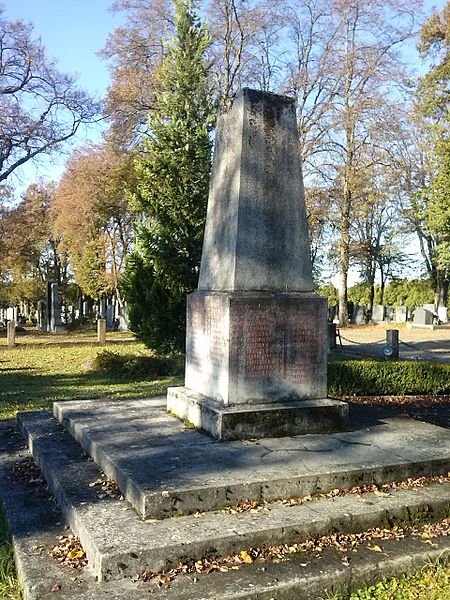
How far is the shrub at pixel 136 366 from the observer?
13.2m

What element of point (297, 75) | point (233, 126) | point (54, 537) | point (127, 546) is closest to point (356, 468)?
point (127, 546)

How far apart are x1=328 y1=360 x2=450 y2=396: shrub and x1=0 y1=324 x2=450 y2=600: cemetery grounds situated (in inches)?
23.9

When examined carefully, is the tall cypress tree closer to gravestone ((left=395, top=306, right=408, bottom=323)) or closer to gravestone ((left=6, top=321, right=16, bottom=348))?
gravestone ((left=6, top=321, right=16, bottom=348))

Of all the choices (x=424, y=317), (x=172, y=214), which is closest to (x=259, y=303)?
(x=172, y=214)

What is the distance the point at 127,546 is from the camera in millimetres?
3402

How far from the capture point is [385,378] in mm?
10500

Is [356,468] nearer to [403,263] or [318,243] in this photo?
[318,243]

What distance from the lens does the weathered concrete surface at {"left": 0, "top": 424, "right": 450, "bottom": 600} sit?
10.4 feet

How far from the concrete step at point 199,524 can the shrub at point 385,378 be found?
5.67m

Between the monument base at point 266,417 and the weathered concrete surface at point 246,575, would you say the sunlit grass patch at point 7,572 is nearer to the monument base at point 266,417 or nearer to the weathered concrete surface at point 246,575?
the weathered concrete surface at point 246,575

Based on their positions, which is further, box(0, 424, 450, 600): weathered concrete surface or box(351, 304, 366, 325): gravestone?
box(351, 304, 366, 325): gravestone

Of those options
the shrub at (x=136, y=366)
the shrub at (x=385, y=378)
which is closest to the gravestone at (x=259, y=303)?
the shrub at (x=385, y=378)

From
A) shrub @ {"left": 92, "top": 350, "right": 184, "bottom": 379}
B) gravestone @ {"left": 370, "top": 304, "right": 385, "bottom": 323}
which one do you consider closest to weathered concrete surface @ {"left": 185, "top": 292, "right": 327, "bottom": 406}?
shrub @ {"left": 92, "top": 350, "right": 184, "bottom": 379}

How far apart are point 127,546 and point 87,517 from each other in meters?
0.52
